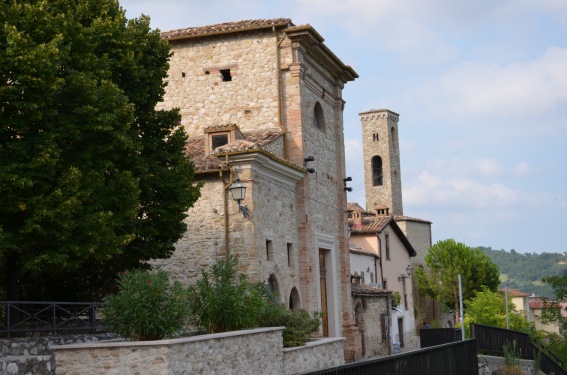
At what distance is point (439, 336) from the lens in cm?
2777

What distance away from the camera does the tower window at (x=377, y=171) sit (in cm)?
8881

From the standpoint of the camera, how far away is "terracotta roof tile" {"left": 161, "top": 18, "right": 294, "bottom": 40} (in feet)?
88.6

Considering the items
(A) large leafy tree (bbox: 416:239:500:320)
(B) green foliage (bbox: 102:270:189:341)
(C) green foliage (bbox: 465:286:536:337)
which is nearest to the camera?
(B) green foliage (bbox: 102:270:189:341)

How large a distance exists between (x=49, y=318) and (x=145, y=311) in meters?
4.08

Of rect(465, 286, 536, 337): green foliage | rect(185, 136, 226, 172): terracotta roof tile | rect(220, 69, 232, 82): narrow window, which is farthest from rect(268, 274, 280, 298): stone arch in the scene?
rect(465, 286, 536, 337): green foliage

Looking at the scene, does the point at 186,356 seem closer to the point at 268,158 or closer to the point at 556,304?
the point at 268,158

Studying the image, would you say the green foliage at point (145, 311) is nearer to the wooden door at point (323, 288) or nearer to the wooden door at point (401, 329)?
the wooden door at point (323, 288)

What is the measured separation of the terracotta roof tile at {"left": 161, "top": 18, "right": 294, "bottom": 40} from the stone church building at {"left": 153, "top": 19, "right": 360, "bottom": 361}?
39 mm

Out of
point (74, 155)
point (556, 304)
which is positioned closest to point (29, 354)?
point (74, 155)

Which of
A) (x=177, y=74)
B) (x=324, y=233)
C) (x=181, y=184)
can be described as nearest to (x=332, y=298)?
(x=324, y=233)

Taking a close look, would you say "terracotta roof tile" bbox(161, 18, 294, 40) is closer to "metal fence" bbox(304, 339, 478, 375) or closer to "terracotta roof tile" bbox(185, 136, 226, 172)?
"terracotta roof tile" bbox(185, 136, 226, 172)

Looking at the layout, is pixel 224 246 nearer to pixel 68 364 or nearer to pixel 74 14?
pixel 74 14

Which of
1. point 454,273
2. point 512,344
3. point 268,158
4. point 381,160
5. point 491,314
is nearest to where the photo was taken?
point 268,158

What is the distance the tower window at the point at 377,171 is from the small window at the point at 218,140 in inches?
2539
